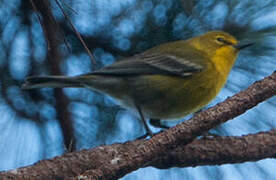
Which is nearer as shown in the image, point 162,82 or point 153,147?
point 153,147

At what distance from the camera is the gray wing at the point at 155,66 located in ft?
3.11

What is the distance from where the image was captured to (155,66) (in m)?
1.09

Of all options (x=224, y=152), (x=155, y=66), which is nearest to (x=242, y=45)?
(x=224, y=152)

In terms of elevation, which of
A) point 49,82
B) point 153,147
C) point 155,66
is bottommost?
point 153,147

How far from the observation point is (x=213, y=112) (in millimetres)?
582

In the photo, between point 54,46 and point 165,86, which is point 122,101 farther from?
point 54,46

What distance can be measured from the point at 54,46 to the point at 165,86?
13.6 inches

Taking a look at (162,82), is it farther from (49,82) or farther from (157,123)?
(49,82)

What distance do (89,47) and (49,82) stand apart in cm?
11

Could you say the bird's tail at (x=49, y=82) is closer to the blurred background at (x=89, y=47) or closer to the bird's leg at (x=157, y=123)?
the blurred background at (x=89, y=47)

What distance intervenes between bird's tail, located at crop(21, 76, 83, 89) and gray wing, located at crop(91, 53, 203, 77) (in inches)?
4.4

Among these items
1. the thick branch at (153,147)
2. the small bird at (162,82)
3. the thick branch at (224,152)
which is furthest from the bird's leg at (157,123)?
the thick branch at (153,147)

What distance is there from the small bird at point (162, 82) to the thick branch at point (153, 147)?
0.97 feet

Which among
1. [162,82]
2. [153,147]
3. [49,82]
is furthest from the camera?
[162,82]
